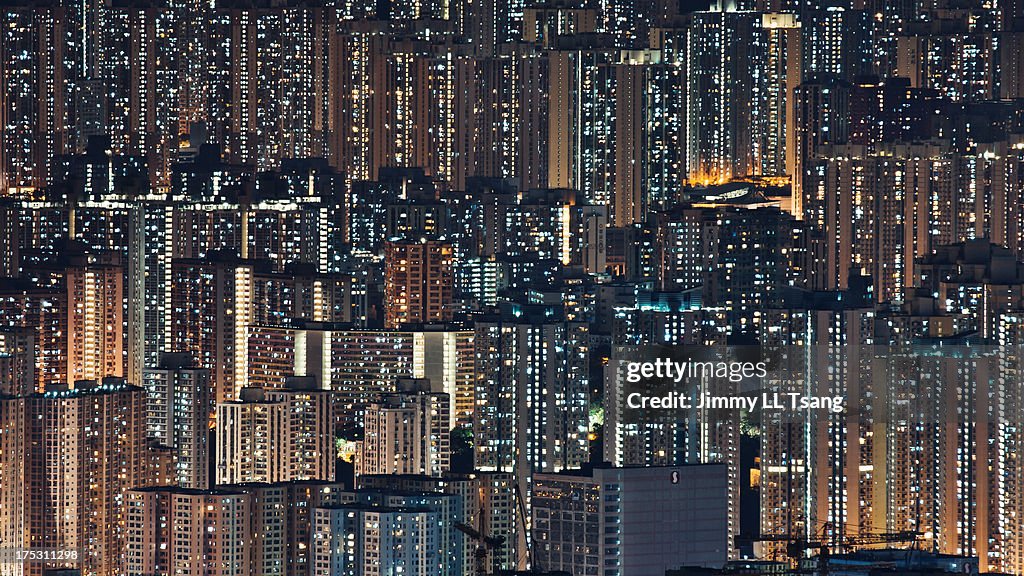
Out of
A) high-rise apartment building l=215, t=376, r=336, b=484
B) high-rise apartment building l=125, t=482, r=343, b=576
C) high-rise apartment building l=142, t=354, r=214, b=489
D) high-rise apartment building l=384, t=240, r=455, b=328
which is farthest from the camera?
high-rise apartment building l=384, t=240, r=455, b=328

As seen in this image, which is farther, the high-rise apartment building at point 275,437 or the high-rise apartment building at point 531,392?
the high-rise apartment building at point 531,392

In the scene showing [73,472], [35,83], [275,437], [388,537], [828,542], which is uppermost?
[35,83]

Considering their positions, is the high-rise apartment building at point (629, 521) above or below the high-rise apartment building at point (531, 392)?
below

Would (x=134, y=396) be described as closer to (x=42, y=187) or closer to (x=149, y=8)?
(x=42, y=187)

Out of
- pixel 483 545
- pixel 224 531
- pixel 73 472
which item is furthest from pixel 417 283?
pixel 483 545

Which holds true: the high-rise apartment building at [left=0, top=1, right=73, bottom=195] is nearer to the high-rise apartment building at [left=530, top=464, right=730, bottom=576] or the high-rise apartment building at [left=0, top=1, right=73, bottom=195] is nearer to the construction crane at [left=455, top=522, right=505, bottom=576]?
the construction crane at [left=455, top=522, right=505, bottom=576]

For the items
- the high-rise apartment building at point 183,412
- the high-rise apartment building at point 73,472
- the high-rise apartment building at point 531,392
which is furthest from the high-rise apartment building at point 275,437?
the high-rise apartment building at point 531,392

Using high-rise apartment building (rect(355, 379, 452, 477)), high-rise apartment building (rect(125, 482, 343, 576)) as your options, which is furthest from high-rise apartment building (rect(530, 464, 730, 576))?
high-rise apartment building (rect(355, 379, 452, 477))

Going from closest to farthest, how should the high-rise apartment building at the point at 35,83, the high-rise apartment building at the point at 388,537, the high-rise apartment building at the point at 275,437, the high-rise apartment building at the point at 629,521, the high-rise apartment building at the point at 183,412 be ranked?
the high-rise apartment building at the point at 629,521
the high-rise apartment building at the point at 388,537
the high-rise apartment building at the point at 275,437
the high-rise apartment building at the point at 183,412
the high-rise apartment building at the point at 35,83

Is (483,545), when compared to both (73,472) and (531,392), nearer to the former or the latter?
(73,472)

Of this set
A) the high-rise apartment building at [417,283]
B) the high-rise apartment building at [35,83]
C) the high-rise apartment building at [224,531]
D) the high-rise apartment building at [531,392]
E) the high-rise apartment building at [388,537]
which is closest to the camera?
the high-rise apartment building at [388,537]

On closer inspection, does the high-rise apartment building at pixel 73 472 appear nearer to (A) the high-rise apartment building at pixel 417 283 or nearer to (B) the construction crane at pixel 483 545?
(B) the construction crane at pixel 483 545
